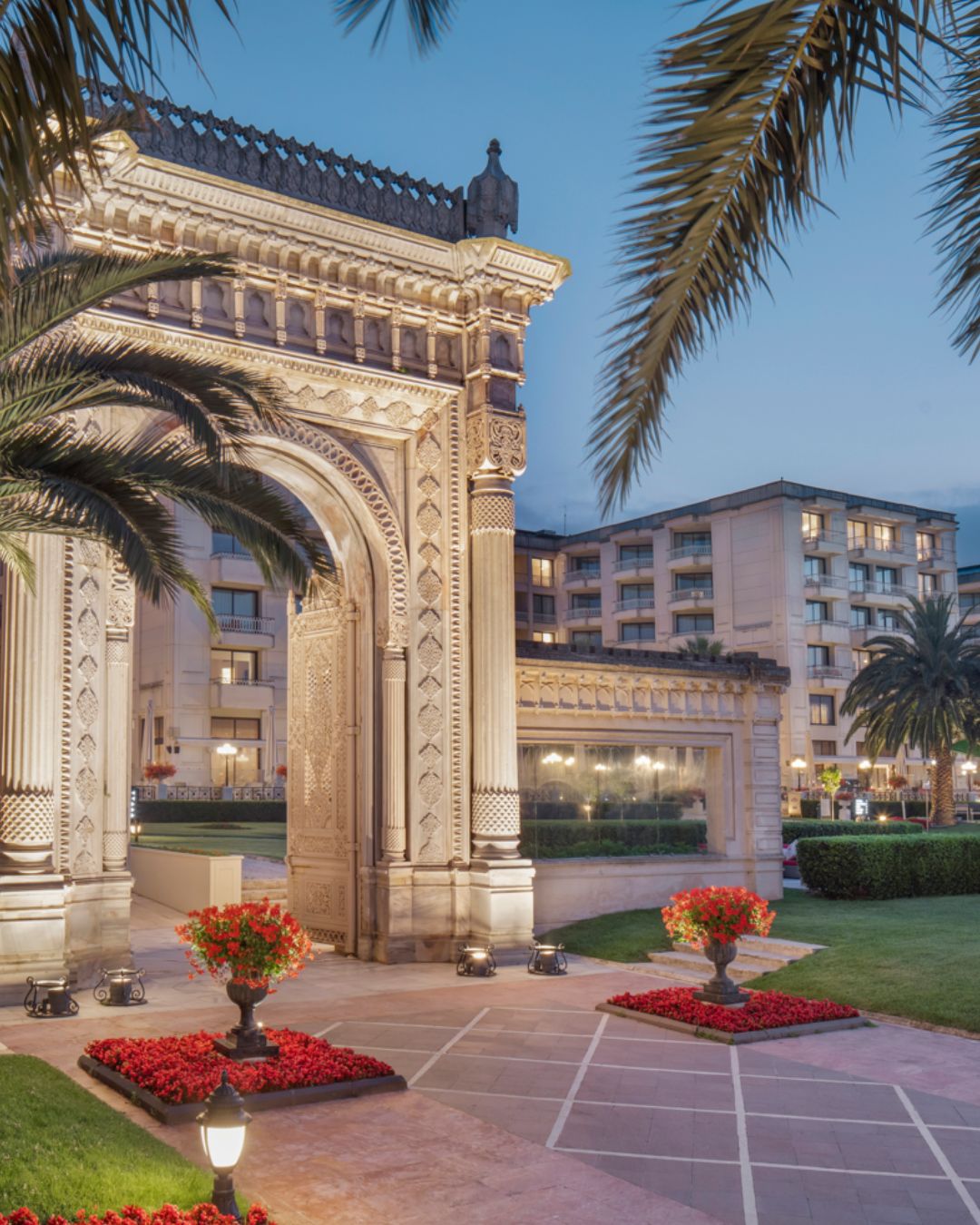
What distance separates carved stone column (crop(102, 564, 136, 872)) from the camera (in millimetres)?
13805

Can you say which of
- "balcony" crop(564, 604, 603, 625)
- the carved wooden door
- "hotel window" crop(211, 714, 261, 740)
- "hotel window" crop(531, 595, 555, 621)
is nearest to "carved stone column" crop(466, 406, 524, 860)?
the carved wooden door

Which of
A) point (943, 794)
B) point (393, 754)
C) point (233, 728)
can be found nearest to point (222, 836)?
point (233, 728)

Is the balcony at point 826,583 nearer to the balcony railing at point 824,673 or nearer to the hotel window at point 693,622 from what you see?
the balcony railing at point 824,673

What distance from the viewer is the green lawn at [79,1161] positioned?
21.2 feet

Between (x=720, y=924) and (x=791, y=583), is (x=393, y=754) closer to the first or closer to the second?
(x=720, y=924)

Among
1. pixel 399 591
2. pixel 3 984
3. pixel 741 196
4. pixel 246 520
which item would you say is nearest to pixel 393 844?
pixel 399 591

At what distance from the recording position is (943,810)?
1495 inches

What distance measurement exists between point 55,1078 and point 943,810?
33.3m

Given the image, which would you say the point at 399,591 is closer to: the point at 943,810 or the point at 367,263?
the point at 367,263

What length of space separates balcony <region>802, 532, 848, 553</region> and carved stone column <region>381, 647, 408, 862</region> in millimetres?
41916

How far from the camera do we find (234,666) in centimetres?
4591

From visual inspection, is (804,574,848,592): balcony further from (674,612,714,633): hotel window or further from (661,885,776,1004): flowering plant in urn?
(661,885,776,1004): flowering plant in urn

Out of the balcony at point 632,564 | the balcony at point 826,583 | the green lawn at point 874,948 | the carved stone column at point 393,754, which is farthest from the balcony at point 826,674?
the carved stone column at point 393,754

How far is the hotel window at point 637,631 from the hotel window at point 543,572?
5.75 meters
